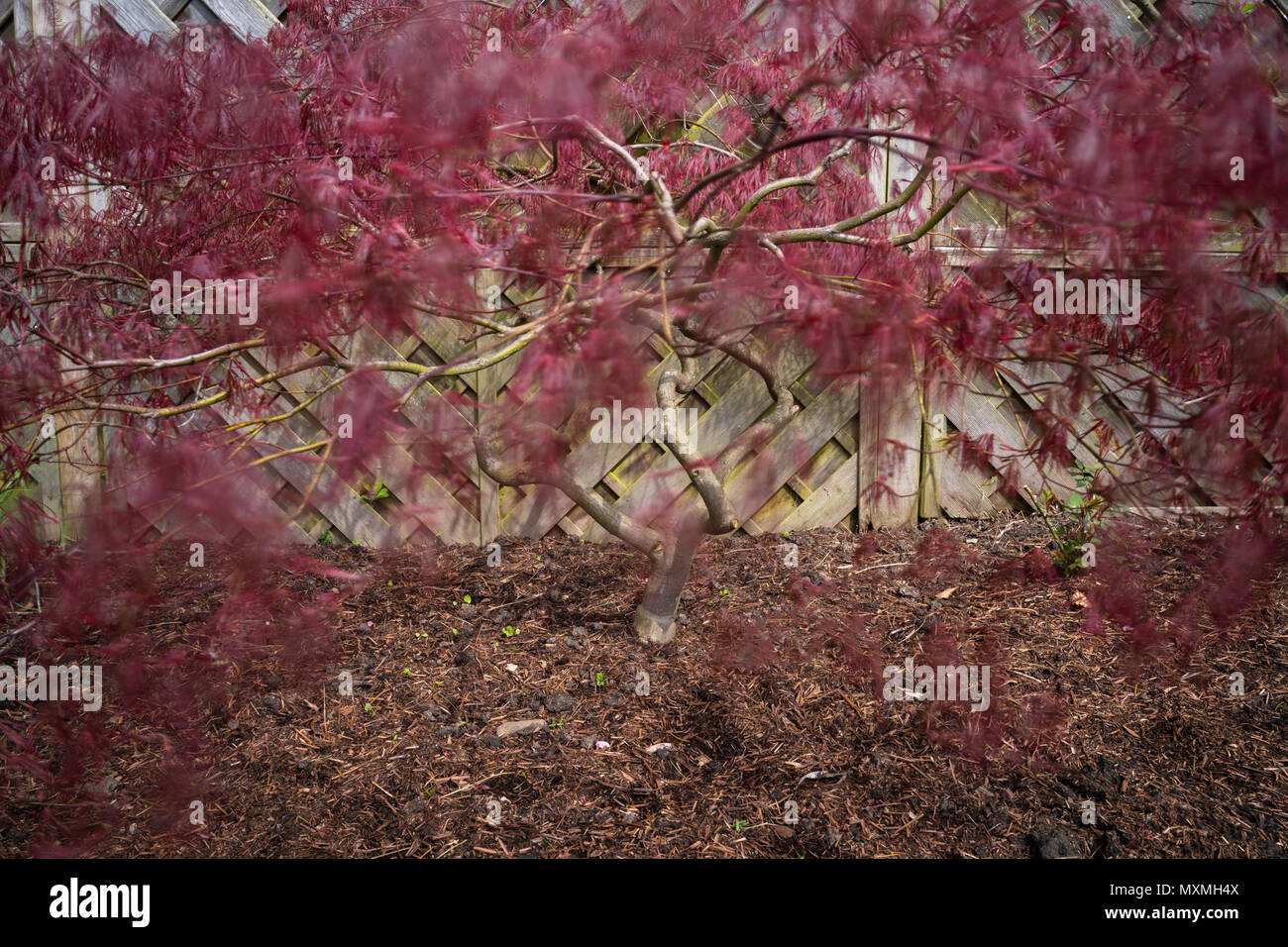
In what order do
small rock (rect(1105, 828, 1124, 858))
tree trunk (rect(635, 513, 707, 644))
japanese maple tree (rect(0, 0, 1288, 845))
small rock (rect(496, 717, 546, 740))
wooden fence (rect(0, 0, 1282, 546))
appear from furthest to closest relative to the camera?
wooden fence (rect(0, 0, 1282, 546)) < tree trunk (rect(635, 513, 707, 644)) < small rock (rect(496, 717, 546, 740)) < small rock (rect(1105, 828, 1124, 858)) < japanese maple tree (rect(0, 0, 1288, 845))

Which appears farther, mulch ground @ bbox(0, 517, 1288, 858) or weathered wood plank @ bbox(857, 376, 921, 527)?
weathered wood plank @ bbox(857, 376, 921, 527)

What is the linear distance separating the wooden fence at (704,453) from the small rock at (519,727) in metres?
0.95

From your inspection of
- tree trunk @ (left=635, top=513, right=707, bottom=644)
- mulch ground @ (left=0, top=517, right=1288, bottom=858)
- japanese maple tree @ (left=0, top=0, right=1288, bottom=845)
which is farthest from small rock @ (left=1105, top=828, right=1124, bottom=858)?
tree trunk @ (left=635, top=513, right=707, bottom=644)

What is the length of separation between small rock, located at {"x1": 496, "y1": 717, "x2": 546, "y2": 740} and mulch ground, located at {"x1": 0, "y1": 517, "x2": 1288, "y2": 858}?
0.03 metres

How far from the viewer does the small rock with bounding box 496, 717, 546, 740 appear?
2.01 m

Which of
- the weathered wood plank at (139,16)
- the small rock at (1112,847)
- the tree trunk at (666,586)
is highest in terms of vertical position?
the weathered wood plank at (139,16)

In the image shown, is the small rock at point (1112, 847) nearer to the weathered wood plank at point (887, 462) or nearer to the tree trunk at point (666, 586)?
the tree trunk at point (666, 586)

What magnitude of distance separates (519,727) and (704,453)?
4.23 feet

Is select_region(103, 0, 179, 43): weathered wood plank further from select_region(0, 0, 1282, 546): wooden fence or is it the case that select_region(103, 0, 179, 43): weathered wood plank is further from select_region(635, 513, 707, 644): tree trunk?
select_region(635, 513, 707, 644): tree trunk

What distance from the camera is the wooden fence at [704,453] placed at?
113 inches

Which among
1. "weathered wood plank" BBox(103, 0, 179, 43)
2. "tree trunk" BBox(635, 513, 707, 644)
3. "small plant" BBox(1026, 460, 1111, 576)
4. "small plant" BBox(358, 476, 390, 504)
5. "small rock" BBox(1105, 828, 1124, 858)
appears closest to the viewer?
"small rock" BBox(1105, 828, 1124, 858)

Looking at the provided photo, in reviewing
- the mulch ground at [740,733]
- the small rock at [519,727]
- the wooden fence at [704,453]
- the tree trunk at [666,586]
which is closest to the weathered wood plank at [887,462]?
the wooden fence at [704,453]

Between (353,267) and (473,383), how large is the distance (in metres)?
1.62

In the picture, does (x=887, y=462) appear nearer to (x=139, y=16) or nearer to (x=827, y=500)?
(x=827, y=500)
